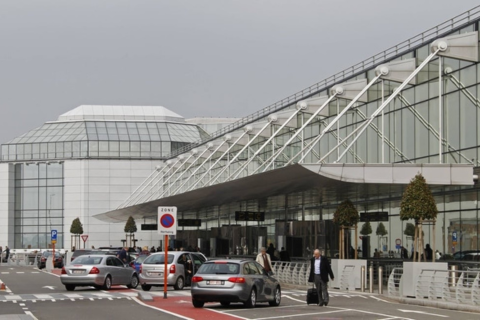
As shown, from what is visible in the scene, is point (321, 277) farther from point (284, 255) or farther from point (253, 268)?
point (284, 255)

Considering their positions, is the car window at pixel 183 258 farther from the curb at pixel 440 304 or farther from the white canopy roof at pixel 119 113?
the white canopy roof at pixel 119 113

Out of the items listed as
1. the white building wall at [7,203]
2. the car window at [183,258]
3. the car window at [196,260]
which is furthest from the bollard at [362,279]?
the white building wall at [7,203]

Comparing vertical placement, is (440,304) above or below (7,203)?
below

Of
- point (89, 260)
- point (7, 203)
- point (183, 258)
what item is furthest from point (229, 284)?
point (7, 203)

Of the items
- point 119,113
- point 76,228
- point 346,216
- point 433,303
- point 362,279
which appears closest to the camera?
point 433,303

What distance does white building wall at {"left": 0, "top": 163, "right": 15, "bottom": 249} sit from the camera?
10000 cm

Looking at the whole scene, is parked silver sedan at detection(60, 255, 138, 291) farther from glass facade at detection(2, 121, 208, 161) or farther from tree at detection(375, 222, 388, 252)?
glass facade at detection(2, 121, 208, 161)

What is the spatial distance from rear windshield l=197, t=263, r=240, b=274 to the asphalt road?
0.97 meters

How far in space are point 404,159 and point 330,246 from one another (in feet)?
20.3

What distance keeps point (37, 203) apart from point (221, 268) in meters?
75.7

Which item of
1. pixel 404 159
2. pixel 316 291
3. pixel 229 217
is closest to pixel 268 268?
pixel 316 291

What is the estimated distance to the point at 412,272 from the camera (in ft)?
103

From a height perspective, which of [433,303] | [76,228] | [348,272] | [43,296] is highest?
[76,228]

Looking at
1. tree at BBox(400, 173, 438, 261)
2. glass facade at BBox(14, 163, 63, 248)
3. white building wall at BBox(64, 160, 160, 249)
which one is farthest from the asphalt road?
glass facade at BBox(14, 163, 63, 248)
